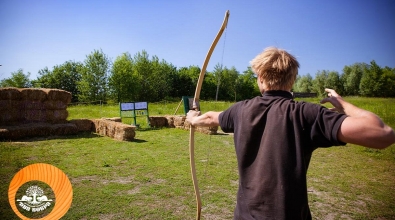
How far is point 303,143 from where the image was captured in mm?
1342

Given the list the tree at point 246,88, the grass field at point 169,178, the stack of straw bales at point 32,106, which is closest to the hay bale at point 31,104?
the stack of straw bales at point 32,106

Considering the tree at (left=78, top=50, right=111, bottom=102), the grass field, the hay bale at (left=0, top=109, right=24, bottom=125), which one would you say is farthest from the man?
the tree at (left=78, top=50, right=111, bottom=102)

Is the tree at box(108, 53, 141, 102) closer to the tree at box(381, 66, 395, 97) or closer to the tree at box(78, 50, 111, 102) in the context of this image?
the tree at box(78, 50, 111, 102)

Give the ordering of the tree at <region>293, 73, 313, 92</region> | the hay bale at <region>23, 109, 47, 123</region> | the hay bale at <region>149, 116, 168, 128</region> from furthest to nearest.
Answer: the tree at <region>293, 73, 313, 92</region>, the hay bale at <region>149, 116, 168, 128</region>, the hay bale at <region>23, 109, 47, 123</region>

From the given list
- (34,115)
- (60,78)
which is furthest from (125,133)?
(60,78)

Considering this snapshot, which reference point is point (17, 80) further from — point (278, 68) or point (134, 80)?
point (278, 68)

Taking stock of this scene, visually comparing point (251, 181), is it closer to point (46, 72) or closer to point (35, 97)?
point (35, 97)

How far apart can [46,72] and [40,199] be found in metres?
66.0

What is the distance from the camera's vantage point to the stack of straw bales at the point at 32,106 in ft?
37.5

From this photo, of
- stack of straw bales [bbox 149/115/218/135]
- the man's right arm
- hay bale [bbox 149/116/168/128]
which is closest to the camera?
the man's right arm

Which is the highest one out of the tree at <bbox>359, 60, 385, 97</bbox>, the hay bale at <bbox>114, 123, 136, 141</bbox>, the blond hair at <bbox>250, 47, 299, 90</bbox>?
the tree at <bbox>359, 60, 385, 97</bbox>

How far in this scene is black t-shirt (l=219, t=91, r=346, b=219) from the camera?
4.24ft

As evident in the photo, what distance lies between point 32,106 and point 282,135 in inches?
562

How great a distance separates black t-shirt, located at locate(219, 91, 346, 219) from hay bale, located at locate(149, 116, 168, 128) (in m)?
14.0
